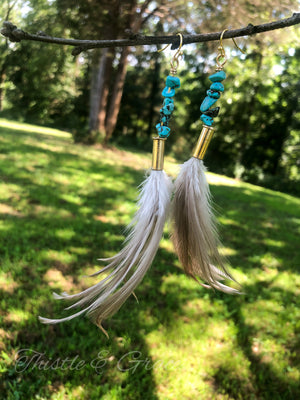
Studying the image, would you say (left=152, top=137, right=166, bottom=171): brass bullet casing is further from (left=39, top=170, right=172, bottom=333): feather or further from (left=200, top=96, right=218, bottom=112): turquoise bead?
(left=200, top=96, right=218, bottom=112): turquoise bead

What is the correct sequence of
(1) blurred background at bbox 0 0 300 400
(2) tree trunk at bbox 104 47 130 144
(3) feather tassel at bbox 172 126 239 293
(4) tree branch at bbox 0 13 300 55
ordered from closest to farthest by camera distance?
(4) tree branch at bbox 0 13 300 55 < (3) feather tassel at bbox 172 126 239 293 < (1) blurred background at bbox 0 0 300 400 < (2) tree trunk at bbox 104 47 130 144

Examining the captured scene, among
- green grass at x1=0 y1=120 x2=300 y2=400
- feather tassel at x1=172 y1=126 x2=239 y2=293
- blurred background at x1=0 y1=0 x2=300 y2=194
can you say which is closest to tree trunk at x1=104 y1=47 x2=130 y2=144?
blurred background at x1=0 y1=0 x2=300 y2=194

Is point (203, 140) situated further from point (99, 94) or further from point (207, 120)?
point (99, 94)

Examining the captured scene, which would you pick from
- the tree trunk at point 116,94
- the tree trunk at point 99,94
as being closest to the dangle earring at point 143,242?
the tree trunk at point 116,94

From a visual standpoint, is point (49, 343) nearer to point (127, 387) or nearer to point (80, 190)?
point (127, 387)

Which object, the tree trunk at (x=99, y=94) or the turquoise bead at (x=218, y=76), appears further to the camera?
the tree trunk at (x=99, y=94)

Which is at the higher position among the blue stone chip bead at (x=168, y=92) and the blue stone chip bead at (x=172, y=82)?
the blue stone chip bead at (x=172, y=82)

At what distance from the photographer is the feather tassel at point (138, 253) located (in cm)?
109

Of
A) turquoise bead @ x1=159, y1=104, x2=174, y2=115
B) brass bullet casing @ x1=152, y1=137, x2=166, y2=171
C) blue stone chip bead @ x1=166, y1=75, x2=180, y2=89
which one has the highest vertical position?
blue stone chip bead @ x1=166, y1=75, x2=180, y2=89

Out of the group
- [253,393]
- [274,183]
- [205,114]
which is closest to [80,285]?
[253,393]

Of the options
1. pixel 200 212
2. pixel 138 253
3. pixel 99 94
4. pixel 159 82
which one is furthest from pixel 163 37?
pixel 159 82

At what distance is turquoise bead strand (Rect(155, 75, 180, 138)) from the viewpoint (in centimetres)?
117

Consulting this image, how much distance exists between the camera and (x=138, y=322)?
3039 mm

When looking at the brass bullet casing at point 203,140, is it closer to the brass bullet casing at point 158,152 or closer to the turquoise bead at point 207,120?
the turquoise bead at point 207,120
